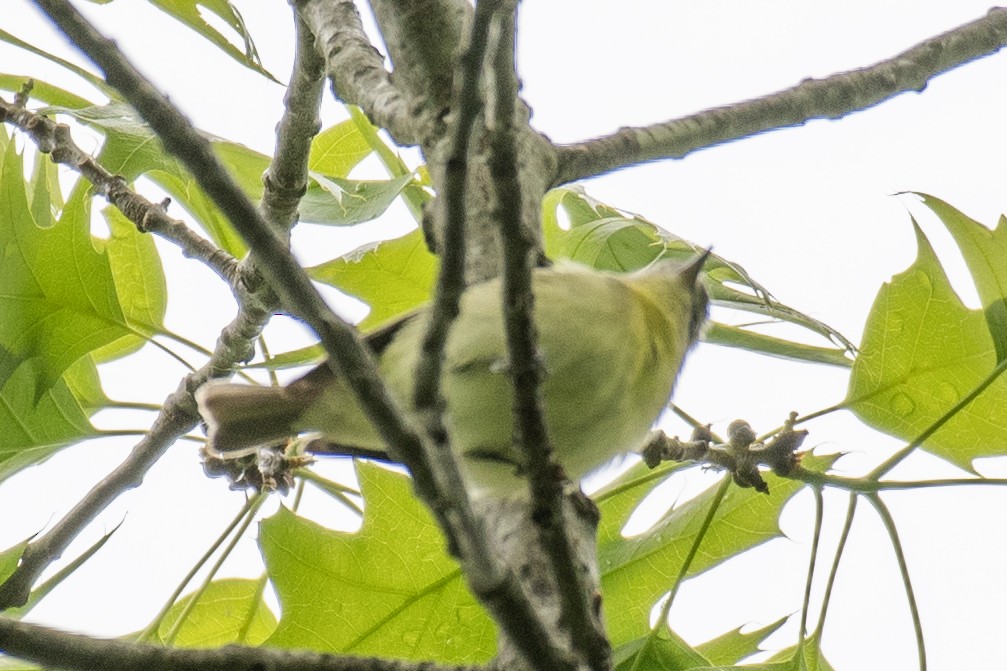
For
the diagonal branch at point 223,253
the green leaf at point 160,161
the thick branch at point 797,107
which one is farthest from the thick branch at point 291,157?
the thick branch at point 797,107

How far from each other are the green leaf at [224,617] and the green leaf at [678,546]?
97 centimetres

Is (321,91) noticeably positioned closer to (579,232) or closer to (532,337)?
(579,232)

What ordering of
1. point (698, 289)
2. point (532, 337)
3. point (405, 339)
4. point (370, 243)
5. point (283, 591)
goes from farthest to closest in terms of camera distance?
1. point (698, 289)
2. point (370, 243)
3. point (283, 591)
4. point (405, 339)
5. point (532, 337)

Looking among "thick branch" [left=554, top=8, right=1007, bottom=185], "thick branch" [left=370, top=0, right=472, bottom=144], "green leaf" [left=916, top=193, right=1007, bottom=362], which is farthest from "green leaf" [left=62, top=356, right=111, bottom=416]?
"green leaf" [left=916, top=193, right=1007, bottom=362]

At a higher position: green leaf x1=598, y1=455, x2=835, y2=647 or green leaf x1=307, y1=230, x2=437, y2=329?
green leaf x1=307, y1=230, x2=437, y2=329

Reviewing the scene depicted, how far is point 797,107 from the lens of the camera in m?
2.50

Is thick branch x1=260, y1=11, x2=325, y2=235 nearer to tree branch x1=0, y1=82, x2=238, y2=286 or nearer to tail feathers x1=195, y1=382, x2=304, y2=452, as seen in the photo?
tree branch x1=0, y1=82, x2=238, y2=286

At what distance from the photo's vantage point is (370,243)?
2.86 m

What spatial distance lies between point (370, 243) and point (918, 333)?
4.57 ft

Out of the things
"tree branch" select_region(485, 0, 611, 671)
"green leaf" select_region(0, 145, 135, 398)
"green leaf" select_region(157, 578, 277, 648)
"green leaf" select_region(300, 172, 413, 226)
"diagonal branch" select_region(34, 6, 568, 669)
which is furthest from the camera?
"green leaf" select_region(157, 578, 277, 648)

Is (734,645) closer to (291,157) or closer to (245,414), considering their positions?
(245,414)

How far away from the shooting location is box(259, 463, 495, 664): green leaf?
265 cm

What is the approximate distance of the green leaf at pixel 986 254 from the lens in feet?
8.77

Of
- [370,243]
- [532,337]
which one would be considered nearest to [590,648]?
[532,337]
